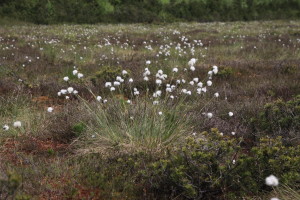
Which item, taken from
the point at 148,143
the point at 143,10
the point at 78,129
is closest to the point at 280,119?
the point at 148,143

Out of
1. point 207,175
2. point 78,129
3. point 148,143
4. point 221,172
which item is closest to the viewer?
point 221,172

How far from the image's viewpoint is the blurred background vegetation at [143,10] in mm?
30206

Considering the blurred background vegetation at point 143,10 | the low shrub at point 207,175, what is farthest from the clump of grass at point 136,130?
the blurred background vegetation at point 143,10

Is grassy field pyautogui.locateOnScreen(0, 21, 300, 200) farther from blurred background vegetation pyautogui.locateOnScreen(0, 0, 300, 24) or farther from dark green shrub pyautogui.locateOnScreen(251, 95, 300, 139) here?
blurred background vegetation pyautogui.locateOnScreen(0, 0, 300, 24)

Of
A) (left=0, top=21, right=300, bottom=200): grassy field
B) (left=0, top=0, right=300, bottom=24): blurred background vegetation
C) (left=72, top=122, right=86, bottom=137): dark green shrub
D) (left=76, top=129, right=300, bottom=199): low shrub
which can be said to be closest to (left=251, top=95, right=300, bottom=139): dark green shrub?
(left=0, top=21, right=300, bottom=200): grassy field

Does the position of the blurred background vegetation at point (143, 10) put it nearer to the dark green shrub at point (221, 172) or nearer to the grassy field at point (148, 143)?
the grassy field at point (148, 143)

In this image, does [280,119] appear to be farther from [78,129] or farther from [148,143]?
[78,129]

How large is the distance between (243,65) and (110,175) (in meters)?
7.45

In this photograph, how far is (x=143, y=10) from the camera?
3381cm

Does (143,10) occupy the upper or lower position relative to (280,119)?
upper

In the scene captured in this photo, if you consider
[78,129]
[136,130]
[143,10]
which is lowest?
[78,129]

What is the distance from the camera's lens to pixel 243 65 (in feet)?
32.6

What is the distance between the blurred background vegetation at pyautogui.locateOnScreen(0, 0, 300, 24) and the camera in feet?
99.1

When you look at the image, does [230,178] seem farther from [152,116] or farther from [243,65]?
[243,65]
